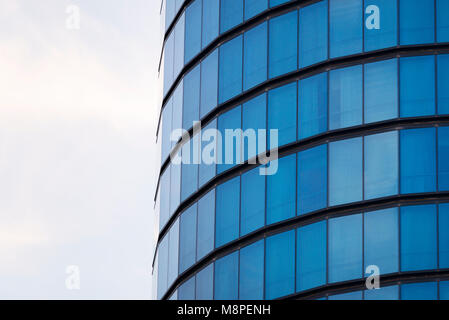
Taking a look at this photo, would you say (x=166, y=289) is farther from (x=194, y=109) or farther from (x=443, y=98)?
(x=443, y=98)

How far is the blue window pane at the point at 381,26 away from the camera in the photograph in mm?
48406

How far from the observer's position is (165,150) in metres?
56.2

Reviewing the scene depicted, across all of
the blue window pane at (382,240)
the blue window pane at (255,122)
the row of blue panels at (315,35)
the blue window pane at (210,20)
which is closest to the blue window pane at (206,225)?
the blue window pane at (255,122)

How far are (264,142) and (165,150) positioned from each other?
7.86 m

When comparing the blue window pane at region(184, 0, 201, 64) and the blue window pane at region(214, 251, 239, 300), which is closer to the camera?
the blue window pane at region(214, 251, 239, 300)

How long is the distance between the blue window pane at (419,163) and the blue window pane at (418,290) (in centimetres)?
322

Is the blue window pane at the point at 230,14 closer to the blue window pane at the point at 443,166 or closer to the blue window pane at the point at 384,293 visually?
the blue window pane at the point at 443,166

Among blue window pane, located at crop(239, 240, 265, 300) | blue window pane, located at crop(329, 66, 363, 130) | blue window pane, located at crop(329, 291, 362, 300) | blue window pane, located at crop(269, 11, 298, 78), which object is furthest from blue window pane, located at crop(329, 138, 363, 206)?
blue window pane, located at crop(269, 11, 298, 78)

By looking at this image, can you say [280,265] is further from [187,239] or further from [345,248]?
[187,239]

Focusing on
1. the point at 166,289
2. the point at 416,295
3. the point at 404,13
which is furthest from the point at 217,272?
the point at 404,13

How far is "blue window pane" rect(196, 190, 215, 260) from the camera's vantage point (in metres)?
50.7

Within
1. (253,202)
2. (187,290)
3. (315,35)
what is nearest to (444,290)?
(253,202)

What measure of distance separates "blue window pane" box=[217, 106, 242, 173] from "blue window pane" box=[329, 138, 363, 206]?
3955mm

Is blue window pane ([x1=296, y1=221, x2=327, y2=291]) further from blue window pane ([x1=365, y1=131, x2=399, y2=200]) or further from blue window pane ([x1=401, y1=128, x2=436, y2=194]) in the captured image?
blue window pane ([x1=401, y1=128, x2=436, y2=194])
